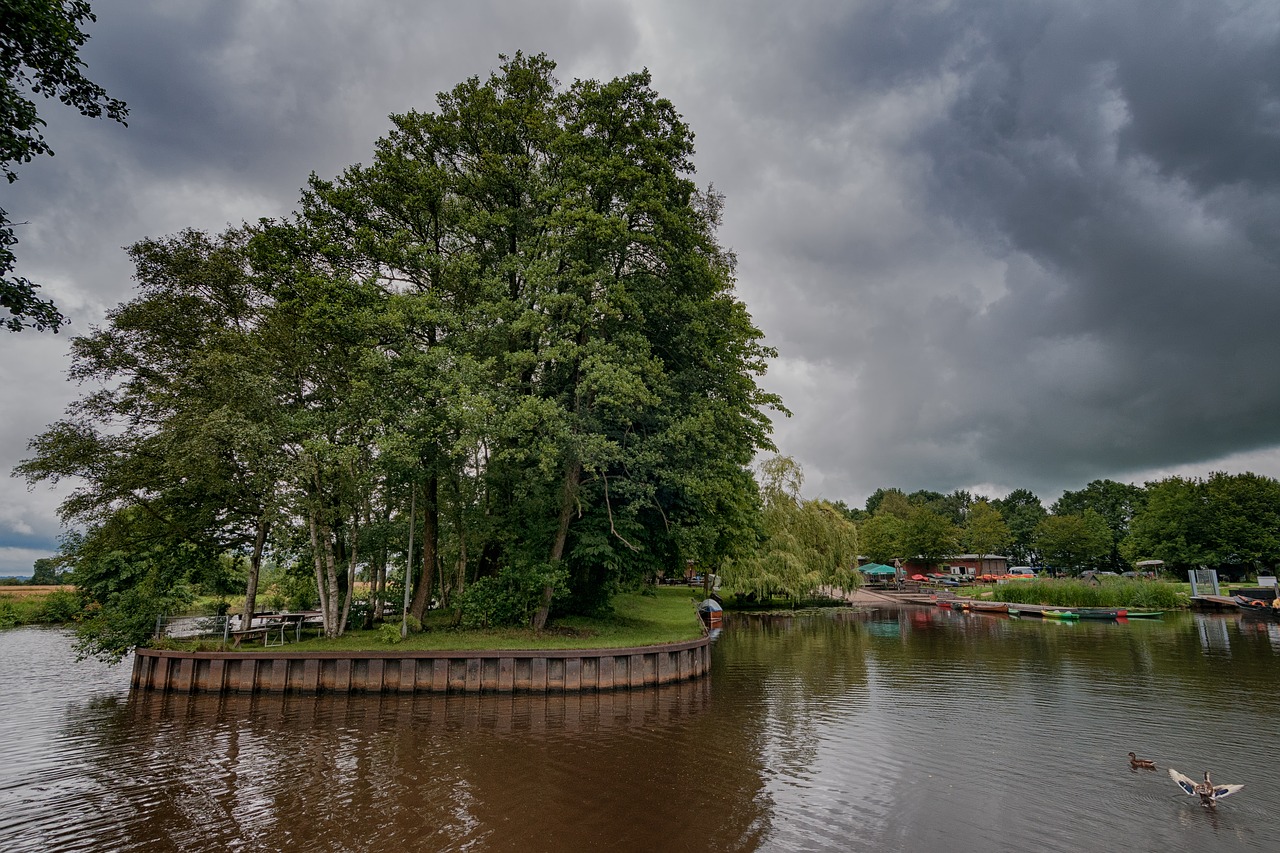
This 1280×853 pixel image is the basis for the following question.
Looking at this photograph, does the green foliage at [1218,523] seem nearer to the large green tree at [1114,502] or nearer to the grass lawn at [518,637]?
the large green tree at [1114,502]

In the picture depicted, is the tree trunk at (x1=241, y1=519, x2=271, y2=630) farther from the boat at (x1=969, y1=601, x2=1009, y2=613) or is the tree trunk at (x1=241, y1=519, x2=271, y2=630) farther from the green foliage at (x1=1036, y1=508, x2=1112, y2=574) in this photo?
the green foliage at (x1=1036, y1=508, x2=1112, y2=574)

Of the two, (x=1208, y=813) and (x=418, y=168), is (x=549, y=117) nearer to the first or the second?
(x=418, y=168)

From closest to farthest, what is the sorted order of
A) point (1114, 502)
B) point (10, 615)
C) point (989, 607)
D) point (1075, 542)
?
point (10, 615), point (989, 607), point (1075, 542), point (1114, 502)

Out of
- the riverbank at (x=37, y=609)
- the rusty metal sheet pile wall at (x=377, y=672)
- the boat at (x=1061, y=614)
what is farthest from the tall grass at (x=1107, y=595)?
the riverbank at (x=37, y=609)

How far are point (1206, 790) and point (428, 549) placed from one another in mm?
19447

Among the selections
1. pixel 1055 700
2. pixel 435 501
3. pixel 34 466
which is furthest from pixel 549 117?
pixel 1055 700

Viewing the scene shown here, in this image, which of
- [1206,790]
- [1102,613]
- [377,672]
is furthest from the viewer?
[1102,613]

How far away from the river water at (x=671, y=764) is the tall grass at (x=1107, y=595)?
70.6 ft

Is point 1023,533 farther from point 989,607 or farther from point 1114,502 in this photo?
point 989,607

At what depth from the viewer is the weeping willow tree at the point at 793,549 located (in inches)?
1457

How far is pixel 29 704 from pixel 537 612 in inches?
478

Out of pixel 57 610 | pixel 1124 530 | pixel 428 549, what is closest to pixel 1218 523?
pixel 1124 530

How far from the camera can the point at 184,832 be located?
761cm

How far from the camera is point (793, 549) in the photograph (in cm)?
3762
